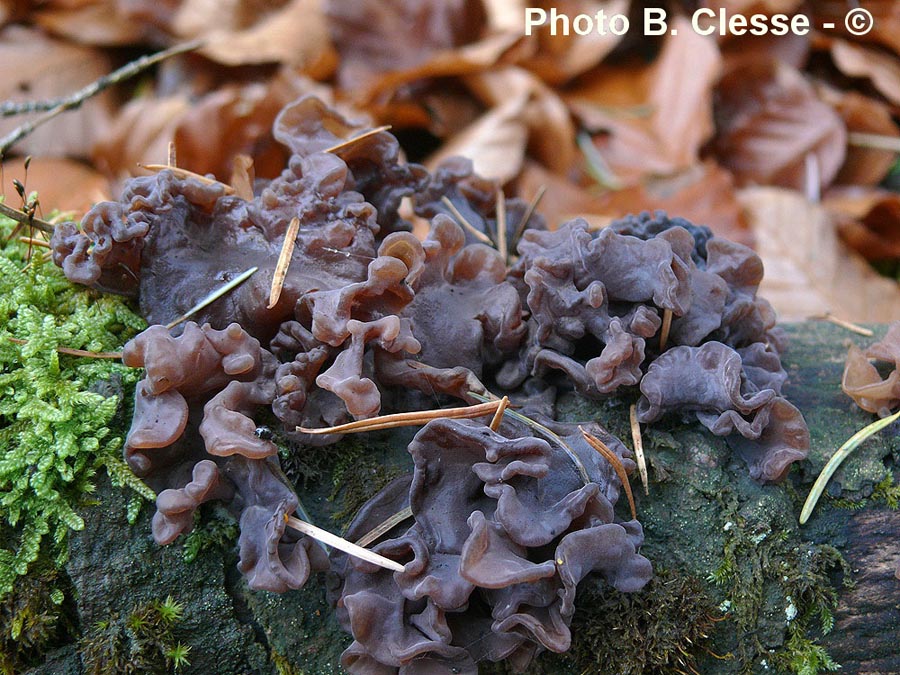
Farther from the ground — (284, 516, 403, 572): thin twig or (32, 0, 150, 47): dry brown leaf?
(32, 0, 150, 47): dry brown leaf

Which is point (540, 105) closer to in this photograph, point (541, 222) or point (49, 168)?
point (541, 222)

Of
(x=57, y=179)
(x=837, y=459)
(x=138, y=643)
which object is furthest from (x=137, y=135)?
(x=837, y=459)

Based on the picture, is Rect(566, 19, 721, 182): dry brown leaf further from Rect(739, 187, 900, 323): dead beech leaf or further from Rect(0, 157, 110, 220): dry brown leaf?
Rect(0, 157, 110, 220): dry brown leaf

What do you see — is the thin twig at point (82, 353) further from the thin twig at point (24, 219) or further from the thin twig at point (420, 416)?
the thin twig at point (420, 416)

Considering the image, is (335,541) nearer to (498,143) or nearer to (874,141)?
(498,143)

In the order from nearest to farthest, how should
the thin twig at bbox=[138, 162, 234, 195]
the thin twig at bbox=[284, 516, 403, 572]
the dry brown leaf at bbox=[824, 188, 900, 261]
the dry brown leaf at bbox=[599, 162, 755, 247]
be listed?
the thin twig at bbox=[284, 516, 403, 572] < the thin twig at bbox=[138, 162, 234, 195] < the dry brown leaf at bbox=[599, 162, 755, 247] < the dry brown leaf at bbox=[824, 188, 900, 261]

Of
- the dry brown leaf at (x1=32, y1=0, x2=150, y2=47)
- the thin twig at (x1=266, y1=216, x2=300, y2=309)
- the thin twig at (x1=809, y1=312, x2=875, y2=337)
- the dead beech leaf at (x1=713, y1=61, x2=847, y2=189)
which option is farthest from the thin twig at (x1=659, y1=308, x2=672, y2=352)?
the dry brown leaf at (x1=32, y1=0, x2=150, y2=47)

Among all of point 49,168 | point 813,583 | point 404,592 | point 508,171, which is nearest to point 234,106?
point 49,168

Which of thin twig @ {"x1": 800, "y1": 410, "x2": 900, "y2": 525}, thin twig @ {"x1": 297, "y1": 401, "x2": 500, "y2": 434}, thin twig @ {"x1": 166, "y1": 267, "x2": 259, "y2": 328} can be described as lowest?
thin twig @ {"x1": 800, "y1": 410, "x2": 900, "y2": 525}

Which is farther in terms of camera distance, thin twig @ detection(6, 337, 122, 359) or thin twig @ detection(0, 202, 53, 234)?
thin twig @ detection(0, 202, 53, 234)
